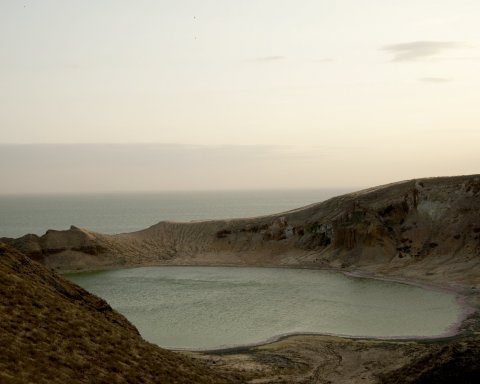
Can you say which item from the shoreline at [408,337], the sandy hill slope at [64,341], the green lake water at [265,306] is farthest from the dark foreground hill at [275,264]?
the green lake water at [265,306]

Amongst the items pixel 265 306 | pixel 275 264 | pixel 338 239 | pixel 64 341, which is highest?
pixel 64 341

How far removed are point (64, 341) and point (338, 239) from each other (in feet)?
186

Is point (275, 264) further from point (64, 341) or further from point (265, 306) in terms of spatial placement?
point (64, 341)

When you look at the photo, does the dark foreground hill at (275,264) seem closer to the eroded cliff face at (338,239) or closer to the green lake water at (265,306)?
the eroded cliff face at (338,239)

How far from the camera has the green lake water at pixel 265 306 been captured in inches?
1542

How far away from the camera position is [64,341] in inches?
794

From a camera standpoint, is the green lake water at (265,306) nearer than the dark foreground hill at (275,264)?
No

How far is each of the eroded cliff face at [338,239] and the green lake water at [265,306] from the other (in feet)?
21.2

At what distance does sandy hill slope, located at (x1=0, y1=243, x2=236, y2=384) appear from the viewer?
17.6 metres

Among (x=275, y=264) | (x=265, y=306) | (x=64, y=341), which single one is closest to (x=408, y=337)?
(x=265, y=306)

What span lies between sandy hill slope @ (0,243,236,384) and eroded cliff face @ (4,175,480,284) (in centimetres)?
4127

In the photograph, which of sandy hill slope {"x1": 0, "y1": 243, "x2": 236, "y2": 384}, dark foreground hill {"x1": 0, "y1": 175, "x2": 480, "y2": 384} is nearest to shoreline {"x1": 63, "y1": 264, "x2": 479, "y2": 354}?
dark foreground hill {"x1": 0, "y1": 175, "x2": 480, "y2": 384}

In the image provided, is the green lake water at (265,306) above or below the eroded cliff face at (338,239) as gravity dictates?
below

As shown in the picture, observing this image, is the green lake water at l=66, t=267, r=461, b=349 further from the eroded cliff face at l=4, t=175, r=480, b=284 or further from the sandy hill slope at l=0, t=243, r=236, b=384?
the sandy hill slope at l=0, t=243, r=236, b=384
